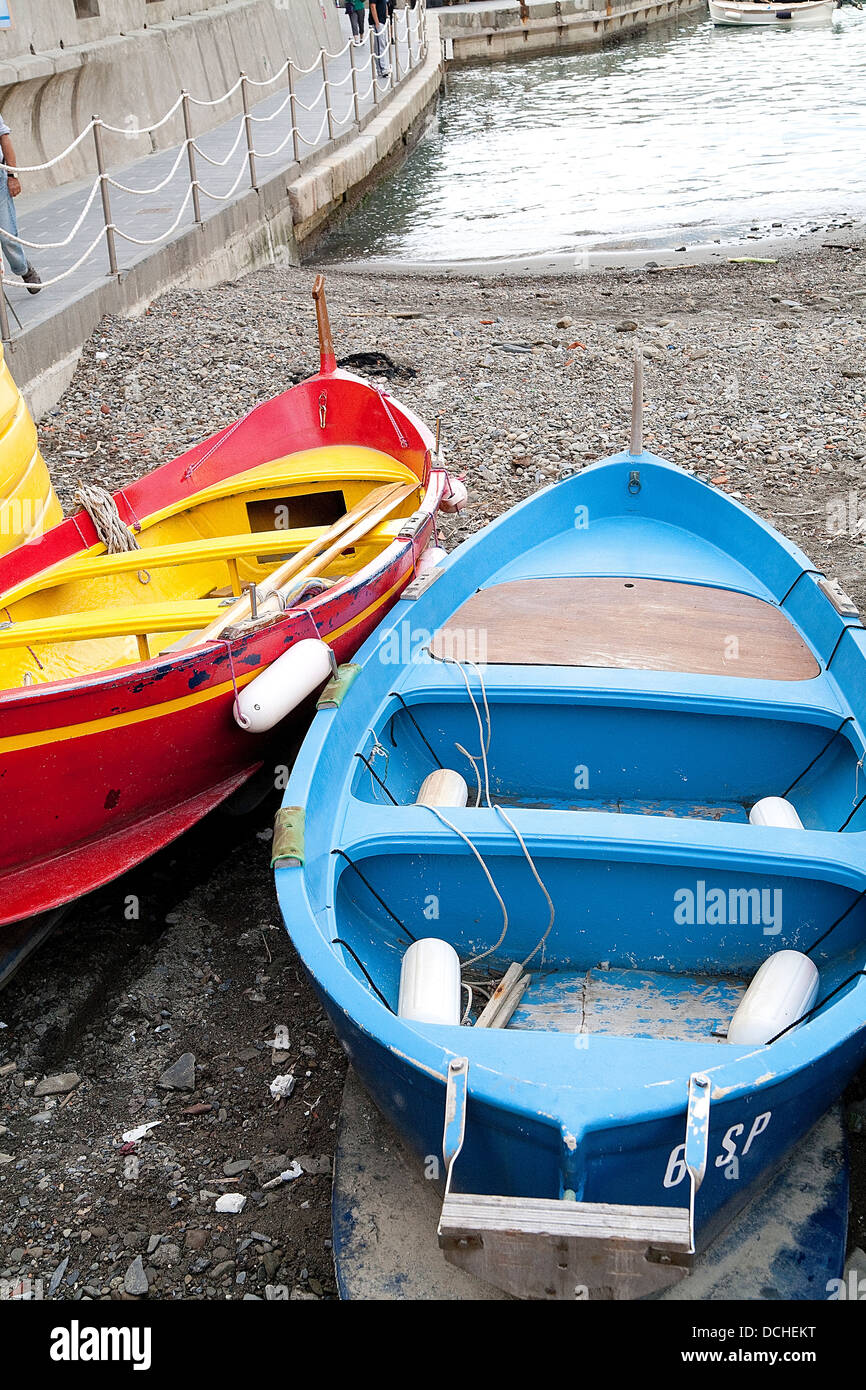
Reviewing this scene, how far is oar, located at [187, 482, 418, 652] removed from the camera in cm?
443

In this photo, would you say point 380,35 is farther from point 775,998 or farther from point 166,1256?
point 166,1256

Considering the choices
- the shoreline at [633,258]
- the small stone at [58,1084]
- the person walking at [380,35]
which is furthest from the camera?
the person walking at [380,35]

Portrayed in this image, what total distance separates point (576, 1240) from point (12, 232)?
9.30m

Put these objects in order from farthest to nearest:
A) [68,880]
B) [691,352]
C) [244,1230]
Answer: [691,352], [68,880], [244,1230]

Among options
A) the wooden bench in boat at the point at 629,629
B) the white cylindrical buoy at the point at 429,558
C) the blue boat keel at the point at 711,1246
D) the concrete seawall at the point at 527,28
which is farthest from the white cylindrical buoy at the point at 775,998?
the concrete seawall at the point at 527,28

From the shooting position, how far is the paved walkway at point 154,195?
32.6 ft

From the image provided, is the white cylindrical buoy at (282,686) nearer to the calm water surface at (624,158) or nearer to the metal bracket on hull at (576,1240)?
the metal bracket on hull at (576,1240)

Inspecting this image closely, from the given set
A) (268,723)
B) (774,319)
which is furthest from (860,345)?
(268,723)

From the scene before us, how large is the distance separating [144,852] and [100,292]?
7.15m

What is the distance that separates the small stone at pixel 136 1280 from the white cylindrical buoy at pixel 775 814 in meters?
2.17

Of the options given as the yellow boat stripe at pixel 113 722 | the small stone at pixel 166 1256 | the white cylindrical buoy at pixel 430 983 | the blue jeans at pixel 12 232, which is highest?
the blue jeans at pixel 12 232
